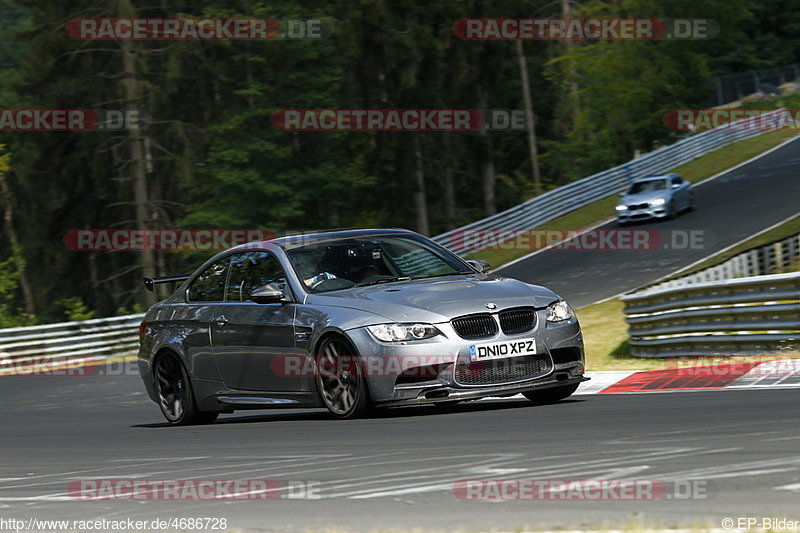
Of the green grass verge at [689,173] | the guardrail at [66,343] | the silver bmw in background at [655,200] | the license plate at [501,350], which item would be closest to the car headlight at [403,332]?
the license plate at [501,350]

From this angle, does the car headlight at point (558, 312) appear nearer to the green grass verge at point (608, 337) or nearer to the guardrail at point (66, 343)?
the green grass verge at point (608, 337)

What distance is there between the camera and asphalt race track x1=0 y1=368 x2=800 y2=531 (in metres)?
5.43

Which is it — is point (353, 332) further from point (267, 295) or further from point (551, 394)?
point (551, 394)

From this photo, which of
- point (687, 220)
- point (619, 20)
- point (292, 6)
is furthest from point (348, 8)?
point (687, 220)

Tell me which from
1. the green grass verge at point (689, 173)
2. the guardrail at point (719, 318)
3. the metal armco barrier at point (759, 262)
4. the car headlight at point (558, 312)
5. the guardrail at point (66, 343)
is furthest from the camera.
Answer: the green grass verge at point (689, 173)

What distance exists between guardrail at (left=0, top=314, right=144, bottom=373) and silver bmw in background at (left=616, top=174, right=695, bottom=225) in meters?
13.5

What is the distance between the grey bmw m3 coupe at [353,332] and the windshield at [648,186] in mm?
24354

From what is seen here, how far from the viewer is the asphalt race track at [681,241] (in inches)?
1071

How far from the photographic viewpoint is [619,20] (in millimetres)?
56781

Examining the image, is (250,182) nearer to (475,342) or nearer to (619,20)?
(619,20)

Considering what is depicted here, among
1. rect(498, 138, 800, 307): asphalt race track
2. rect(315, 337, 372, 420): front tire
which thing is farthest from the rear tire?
rect(498, 138, 800, 307): asphalt race track

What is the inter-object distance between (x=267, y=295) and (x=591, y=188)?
31141 mm

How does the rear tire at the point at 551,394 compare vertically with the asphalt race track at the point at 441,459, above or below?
below

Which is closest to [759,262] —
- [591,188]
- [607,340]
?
[607,340]
